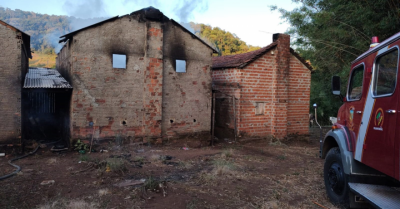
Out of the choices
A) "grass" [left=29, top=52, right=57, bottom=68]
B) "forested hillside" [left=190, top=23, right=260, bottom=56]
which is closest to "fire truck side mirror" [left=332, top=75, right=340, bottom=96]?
"forested hillside" [left=190, top=23, right=260, bottom=56]

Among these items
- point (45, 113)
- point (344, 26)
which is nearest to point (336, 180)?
point (344, 26)

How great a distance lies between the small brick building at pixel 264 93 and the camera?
1180 cm

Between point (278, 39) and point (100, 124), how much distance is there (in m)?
8.10

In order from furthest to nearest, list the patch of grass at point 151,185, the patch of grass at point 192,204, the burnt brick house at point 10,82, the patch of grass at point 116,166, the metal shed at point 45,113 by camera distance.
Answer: the metal shed at point 45,113 < the burnt brick house at point 10,82 < the patch of grass at point 116,166 < the patch of grass at point 151,185 < the patch of grass at point 192,204

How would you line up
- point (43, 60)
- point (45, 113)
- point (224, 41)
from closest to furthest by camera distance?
point (45, 113) < point (43, 60) < point (224, 41)

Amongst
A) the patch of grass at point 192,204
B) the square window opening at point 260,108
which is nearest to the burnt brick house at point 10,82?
the patch of grass at point 192,204

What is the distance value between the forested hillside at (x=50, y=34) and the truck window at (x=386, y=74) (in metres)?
20.2

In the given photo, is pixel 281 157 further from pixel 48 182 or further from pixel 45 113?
pixel 45 113

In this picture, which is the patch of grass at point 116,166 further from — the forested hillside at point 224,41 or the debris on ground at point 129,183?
the forested hillside at point 224,41

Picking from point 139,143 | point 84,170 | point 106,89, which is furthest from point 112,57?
point 84,170

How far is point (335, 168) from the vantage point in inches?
192

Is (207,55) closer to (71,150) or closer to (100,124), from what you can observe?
(100,124)

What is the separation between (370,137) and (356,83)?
129cm

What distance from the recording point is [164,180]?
638 centimetres
